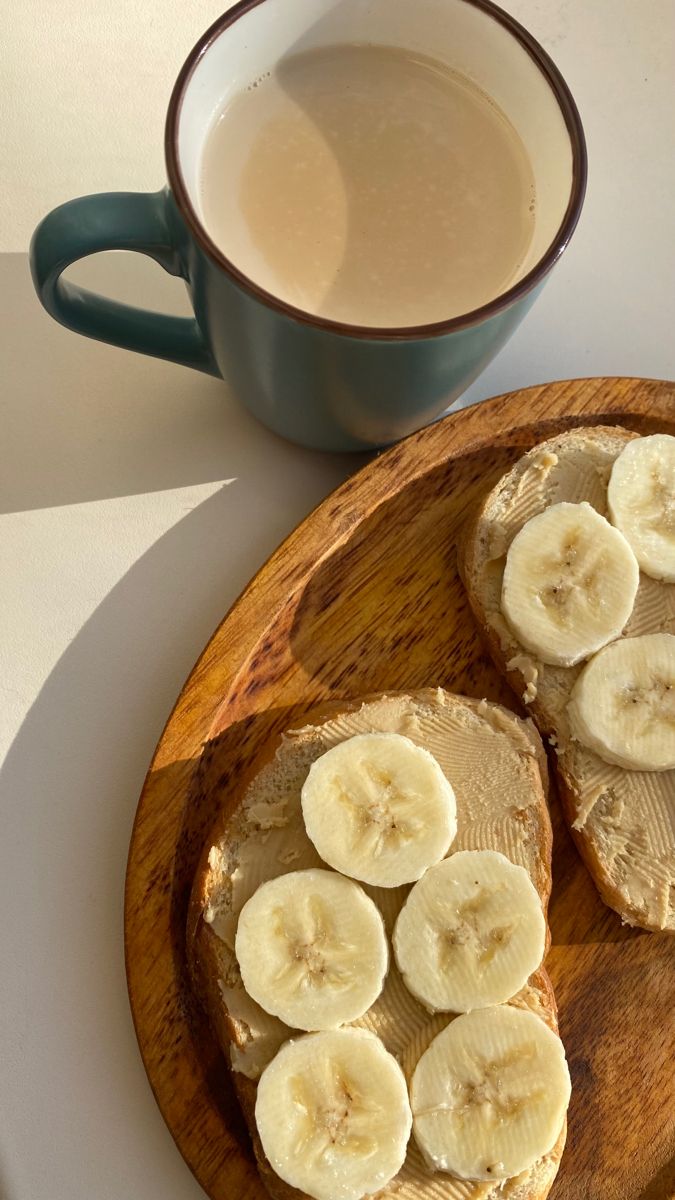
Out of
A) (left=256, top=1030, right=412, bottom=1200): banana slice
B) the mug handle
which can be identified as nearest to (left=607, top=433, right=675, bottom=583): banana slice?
the mug handle

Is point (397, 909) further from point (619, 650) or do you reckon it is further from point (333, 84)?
point (333, 84)

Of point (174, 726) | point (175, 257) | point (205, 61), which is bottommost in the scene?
point (174, 726)

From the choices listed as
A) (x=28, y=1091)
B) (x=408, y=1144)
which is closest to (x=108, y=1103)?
(x=28, y=1091)

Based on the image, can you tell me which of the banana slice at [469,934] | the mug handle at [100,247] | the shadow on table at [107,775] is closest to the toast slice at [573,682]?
the banana slice at [469,934]

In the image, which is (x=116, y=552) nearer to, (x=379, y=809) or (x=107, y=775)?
(x=107, y=775)

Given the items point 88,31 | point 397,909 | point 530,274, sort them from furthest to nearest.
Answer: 1. point 88,31
2. point 397,909
3. point 530,274

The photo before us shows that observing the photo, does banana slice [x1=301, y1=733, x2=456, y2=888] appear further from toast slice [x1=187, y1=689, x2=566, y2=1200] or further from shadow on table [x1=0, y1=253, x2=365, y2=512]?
shadow on table [x1=0, y1=253, x2=365, y2=512]

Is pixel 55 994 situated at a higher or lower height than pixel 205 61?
lower

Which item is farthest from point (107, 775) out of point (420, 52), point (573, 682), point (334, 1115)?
point (420, 52)
